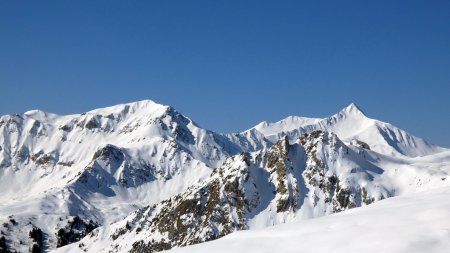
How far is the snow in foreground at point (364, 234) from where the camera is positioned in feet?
78.7

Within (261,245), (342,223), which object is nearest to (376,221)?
(342,223)

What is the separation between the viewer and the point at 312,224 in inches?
1220

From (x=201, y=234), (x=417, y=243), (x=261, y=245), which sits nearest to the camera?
(x=417, y=243)

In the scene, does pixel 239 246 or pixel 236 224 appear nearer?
pixel 239 246

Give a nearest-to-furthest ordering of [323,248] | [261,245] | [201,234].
Result: [323,248] < [261,245] < [201,234]

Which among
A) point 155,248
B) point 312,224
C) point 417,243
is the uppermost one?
point 155,248

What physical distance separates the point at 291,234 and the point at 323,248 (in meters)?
4.14

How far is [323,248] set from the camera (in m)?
25.3

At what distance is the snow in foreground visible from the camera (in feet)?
78.7

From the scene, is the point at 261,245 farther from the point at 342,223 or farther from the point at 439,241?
the point at 439,241

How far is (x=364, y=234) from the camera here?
2606cm

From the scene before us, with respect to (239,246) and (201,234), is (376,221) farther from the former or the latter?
(201,234)

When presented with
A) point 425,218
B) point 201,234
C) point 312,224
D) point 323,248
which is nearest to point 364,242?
point 323,248

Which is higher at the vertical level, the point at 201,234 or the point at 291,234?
the point at 201,234
